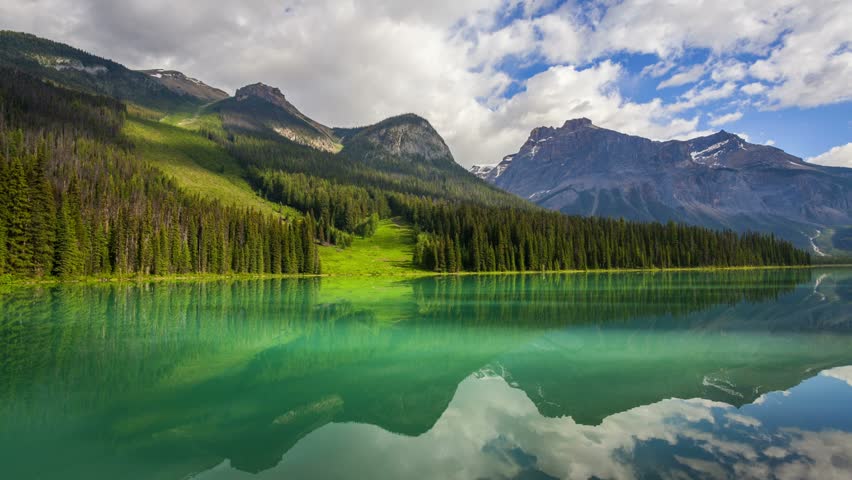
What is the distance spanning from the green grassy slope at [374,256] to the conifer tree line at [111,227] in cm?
1127

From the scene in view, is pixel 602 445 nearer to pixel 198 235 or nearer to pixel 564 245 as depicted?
pixel 198 235

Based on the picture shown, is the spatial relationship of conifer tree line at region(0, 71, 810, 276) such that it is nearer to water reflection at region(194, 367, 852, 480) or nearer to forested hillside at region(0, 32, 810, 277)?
forested hillside at region(0, 32, 810, 277)

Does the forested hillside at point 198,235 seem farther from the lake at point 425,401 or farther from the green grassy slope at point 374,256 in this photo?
the lake at point 425,401

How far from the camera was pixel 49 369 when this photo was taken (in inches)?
800

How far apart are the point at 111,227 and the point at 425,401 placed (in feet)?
356

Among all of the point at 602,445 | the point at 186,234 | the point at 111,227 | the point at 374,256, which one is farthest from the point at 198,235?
the point at 602,445

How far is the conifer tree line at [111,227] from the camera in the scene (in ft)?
259

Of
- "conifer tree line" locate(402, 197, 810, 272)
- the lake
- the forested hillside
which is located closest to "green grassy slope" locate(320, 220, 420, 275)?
the forested hillside

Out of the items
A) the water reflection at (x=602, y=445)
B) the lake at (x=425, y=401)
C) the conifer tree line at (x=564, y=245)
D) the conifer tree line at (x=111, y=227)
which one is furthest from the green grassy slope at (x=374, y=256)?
the water reflection at (x=602, y=445)

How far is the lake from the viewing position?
11.7 metres

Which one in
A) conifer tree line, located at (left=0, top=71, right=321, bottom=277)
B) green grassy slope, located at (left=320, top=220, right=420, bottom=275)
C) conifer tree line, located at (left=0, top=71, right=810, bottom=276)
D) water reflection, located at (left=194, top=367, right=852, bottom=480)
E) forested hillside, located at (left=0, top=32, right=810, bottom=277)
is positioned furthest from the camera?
green grassy slope, located at (left=320, top=220, right=420, bottom=275)

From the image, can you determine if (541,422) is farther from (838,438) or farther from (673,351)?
(673,351)

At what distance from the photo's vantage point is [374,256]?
16250 centimetres

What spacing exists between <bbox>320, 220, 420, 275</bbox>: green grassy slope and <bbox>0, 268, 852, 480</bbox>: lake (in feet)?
339
